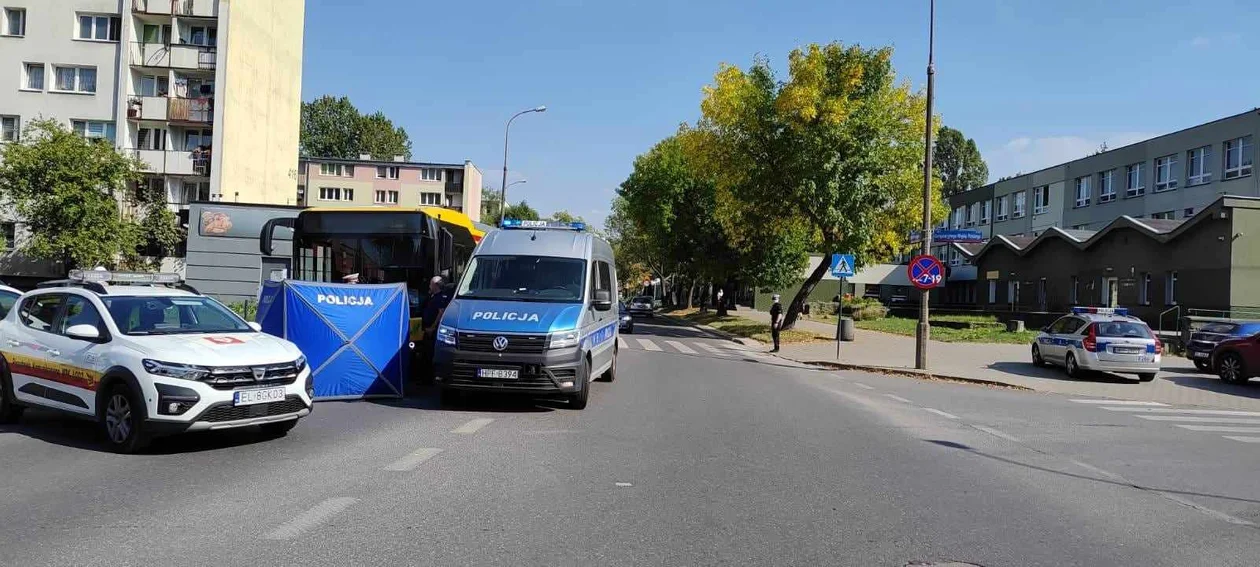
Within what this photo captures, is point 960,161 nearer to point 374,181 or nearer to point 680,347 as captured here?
point 374,181

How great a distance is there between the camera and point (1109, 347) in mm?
19297

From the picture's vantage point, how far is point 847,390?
16.4 m

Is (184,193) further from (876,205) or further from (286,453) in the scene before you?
(286,453)

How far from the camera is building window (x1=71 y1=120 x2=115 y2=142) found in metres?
40.0

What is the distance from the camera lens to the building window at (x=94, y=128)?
40.0 meters

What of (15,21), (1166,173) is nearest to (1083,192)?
(1166,173)

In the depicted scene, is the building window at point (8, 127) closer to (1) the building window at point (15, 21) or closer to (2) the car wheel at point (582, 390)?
(1) the building window at point (15, 21)

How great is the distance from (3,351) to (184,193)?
36217 mm

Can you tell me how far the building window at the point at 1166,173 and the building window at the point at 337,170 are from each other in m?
59.3

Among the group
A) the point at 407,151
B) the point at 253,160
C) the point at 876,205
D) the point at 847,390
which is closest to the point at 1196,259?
the point at 876,205

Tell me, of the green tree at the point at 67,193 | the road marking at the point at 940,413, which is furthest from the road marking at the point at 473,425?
the green tree at the point at 67,193

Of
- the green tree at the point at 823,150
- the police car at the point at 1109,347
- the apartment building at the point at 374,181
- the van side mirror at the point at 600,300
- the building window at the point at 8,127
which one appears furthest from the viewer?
the apartment building at the point at 374,181

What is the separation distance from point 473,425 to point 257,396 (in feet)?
8.38

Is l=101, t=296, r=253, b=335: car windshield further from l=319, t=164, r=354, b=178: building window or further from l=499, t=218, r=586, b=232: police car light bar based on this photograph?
l=319, t=164, r=354, b=178: building window
